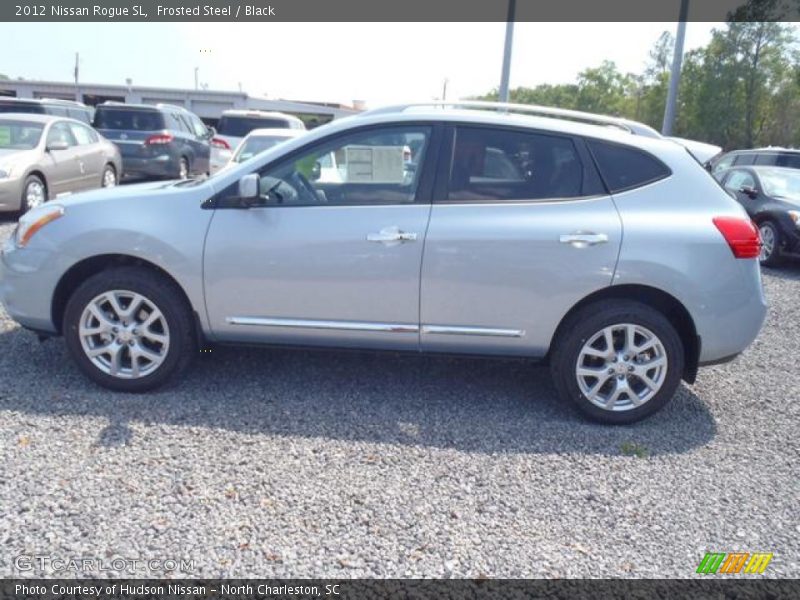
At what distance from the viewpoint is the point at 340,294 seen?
3.87 m

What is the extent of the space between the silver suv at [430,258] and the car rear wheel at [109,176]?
840cm

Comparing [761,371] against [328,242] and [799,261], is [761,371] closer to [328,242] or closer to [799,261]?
[328,242]

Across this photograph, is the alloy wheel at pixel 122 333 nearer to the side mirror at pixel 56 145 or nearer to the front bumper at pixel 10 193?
the front bumper at pixel 10 193

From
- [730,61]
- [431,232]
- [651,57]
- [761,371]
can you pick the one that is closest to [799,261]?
[761,371]

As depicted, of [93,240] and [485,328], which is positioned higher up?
[93,240]

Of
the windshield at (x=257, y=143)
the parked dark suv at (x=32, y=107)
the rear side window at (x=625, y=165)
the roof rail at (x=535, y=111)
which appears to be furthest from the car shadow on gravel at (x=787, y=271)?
the parked dark suv at (x=32, y=107)

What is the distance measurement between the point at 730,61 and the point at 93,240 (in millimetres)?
35521

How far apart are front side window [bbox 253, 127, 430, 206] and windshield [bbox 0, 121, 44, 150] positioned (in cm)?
772

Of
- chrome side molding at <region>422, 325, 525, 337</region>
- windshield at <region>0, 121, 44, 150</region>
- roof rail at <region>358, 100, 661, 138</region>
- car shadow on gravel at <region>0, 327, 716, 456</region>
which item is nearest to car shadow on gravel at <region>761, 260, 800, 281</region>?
car shadow on gravel at <region>0, 327, 716, 456</region>

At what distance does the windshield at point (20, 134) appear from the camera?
385 inches

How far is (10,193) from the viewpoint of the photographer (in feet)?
29.4

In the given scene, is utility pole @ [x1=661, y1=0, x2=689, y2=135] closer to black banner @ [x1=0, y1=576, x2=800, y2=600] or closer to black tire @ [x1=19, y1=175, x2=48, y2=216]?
black tire @ [x1=19, y1=175, x2=48, y2=216]

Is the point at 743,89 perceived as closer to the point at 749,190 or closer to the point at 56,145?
the point at 749,190

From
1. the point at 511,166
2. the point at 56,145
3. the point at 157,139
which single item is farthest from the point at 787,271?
the point at 157,139
